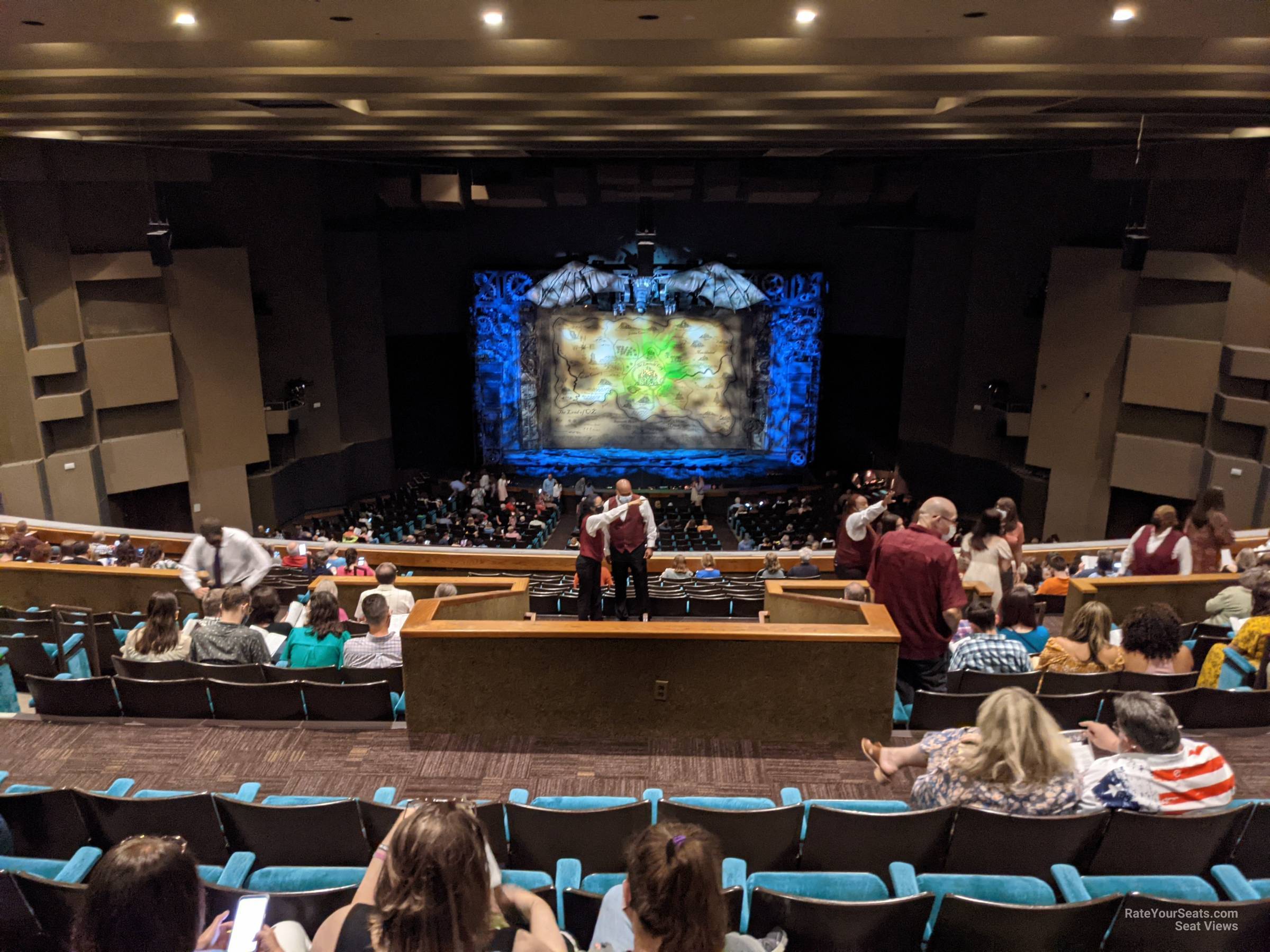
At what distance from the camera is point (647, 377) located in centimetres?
2119

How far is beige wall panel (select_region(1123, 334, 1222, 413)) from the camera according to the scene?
13961 mm

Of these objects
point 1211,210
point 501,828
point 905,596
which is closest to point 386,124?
point 905,596

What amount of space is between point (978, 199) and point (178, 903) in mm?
18376

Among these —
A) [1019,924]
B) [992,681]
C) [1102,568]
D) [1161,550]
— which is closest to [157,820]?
[1019,924]

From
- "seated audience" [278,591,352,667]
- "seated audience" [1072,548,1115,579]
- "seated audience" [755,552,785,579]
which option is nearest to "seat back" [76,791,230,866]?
"seated audience" [278,591,352,667]

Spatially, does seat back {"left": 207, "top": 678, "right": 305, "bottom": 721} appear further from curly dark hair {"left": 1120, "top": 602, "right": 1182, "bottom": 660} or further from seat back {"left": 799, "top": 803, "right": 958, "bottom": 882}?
curly dark hair {"left": 1120, "top": 602, "right": 1182, "bottom": 660}

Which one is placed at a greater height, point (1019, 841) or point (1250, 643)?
point (1250, 643)

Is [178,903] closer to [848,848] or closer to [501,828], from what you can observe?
[501,828]

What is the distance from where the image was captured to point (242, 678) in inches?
204

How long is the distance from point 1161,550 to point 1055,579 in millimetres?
1004

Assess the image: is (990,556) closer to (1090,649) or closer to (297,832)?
(1090,649)

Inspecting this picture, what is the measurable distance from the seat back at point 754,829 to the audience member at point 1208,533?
17.9 ft

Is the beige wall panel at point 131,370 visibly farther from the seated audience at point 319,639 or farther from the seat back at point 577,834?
the seat back at point 577,834

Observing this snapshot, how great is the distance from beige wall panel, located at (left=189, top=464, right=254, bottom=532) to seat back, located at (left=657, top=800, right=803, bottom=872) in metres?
14.9
